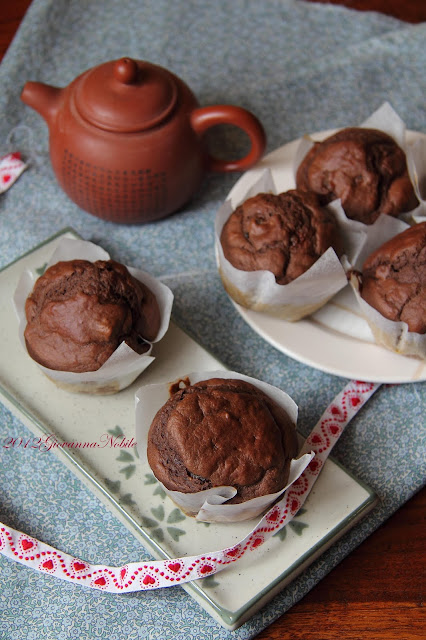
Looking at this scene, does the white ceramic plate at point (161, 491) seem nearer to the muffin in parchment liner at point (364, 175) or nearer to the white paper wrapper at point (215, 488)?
the white paper wrapper at point (215, 488)

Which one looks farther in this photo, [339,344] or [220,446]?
[339,344]

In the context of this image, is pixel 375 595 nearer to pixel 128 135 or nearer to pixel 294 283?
pixel 294 283

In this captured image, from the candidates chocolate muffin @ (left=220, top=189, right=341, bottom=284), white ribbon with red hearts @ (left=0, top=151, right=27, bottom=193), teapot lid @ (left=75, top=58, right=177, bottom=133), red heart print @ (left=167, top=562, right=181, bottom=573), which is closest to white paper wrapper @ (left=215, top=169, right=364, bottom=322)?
chocolate muffin @ (left=220, top=189, right=341, bottom=284)

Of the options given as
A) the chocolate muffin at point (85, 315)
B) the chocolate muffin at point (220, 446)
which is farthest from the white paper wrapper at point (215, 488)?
the chocolate muffin at point (85, 315)

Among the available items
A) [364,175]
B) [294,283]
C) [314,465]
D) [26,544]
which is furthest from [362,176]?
[26,544]

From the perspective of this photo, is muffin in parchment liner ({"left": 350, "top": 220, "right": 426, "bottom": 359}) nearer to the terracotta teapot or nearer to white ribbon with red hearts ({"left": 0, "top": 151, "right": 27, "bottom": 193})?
the terracotta teapot

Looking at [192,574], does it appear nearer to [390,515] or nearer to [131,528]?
[131,528]
